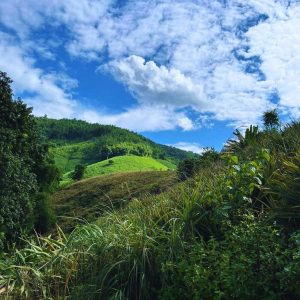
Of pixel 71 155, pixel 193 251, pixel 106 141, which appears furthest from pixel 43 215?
pixel 106 141

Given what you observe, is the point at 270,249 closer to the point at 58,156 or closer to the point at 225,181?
the point at 225,181

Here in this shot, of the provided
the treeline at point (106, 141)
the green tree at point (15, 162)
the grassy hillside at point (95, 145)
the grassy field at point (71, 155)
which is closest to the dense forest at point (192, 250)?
the green tree at point (15, 162)

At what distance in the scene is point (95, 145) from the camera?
162875mm

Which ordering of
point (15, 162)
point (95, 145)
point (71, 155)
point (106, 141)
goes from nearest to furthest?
1. point (15, 162)
2. point (71, 155)
3. point (95, 145)
4. point (106, 141)

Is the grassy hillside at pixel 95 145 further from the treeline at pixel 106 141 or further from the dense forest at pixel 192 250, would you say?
the dense forest at pixel 192 250

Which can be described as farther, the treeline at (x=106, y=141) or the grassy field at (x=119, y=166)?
the treeline at (x=106, y=141)

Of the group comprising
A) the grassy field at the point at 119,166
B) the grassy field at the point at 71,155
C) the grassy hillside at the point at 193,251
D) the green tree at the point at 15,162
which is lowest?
the grassy hillside at the point at 193,251

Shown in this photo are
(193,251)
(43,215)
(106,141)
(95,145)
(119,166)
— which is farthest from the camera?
(106,141)

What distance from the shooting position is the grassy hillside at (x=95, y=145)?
15012 centimetres

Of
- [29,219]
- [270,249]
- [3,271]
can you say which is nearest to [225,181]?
[270,249]

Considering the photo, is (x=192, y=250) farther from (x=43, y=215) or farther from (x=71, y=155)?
(x=71, y=155)

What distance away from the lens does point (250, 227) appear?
4.82 m

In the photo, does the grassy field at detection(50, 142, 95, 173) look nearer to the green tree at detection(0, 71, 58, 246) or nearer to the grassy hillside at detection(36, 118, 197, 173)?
the grassy hillside at detection(36, 118, 197, 173)

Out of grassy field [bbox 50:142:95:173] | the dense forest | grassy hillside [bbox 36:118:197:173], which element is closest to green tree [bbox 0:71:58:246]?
the dense forest
